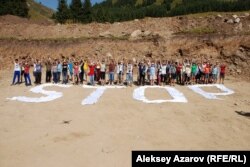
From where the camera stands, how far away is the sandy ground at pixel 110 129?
37.6 feet

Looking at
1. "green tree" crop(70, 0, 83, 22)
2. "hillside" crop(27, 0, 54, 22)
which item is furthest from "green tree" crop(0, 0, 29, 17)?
"hillside" crop(27, 0, 54, 22)

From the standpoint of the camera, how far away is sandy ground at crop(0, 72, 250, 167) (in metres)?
11.5

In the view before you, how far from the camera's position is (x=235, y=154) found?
1107 centimetres

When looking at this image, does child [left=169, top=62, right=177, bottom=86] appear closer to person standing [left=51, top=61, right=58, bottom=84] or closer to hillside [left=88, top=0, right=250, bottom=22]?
person standing [left=51, top=61, right=58, bottom=84]

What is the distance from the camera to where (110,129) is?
14.1 meters

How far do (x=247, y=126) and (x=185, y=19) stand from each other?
1038 inches

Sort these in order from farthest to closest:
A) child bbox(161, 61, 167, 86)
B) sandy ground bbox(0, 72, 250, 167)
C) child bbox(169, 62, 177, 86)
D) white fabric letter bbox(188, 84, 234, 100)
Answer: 1. child bbox(169, 62, 177, 86)
2. child bbox(161, 61, 167, 86)
3. white fabric letter bbox(188, 84, 234, 100)
4. sandy ground bbox(0, 72, 250, 167)

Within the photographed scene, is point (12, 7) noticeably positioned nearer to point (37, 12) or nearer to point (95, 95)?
point (95, 95)

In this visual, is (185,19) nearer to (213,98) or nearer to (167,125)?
(213,98)

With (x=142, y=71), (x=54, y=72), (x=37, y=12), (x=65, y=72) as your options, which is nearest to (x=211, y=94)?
(x=142, y=71)

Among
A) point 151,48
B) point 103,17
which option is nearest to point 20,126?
point 151,48

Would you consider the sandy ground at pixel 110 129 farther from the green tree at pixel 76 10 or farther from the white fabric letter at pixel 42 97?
the green tree at pixel 76 10

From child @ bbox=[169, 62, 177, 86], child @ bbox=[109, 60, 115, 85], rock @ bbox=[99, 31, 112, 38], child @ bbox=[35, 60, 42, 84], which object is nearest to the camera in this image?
child @ bbox=[109, 60, 115, 85]

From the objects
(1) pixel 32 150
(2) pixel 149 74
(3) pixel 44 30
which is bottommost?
(1) pixel 32 150
